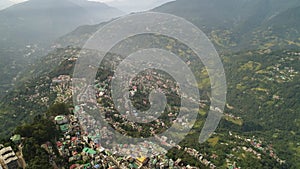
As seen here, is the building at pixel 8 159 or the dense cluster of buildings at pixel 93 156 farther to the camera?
the dense cluster of buildings at pixel 93 156

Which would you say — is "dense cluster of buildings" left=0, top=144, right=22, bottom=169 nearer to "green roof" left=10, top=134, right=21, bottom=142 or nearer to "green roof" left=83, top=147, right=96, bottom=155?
"green roof" left=10, top=134, right=21, bottom=142

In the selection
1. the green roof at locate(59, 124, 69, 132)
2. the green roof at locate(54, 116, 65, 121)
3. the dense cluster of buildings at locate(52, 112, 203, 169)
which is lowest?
Answer: the dense cluster of buildings at locate(52, 112, 203, 169)

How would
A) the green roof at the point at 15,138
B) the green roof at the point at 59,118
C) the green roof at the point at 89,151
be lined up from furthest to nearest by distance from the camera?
the green roof at the point at 59,118
the green roof at the point at 15,138
the green roof at the point at 89,151

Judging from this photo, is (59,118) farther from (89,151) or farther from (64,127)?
(89,151)

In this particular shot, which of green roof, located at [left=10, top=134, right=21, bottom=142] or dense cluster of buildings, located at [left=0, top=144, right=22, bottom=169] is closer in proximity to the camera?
dense cluster of buildings, located at [left=0, top=144, right=22, bottom=169]


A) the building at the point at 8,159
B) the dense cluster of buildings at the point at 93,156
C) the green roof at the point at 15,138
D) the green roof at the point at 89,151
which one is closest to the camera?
the building at the point at 8,159

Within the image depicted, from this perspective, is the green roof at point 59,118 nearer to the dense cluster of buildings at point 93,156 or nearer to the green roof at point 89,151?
the dense cluster of buildings at point 93,156

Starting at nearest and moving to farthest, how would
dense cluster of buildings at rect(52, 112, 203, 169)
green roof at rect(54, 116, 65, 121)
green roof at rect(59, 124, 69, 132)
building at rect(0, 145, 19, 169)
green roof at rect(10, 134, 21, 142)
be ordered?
building at rect(0, 145, 19, 169) → dense cluster of buildings at rect(52, 112, 203, 169) → green roof at rect(10, 134, 21, 142) → green roof at rect(59, 124, 69, 132) → green roof at rect(54, 116, 65, 121)

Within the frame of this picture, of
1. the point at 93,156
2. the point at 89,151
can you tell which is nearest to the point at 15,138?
the point at 89,151

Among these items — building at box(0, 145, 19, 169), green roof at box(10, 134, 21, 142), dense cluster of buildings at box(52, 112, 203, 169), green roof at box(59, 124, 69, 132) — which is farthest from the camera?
green roof at box(59, 124, 69, 132)

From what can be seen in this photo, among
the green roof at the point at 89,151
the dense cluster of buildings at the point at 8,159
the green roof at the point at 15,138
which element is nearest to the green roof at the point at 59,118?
the green roof at the point at 15,138

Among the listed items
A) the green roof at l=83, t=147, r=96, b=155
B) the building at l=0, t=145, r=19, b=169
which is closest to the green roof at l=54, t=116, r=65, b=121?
the green roof at l=83, t=147, r=96, b=155

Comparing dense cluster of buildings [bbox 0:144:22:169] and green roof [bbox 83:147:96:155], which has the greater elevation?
dense cluster of buildings [bbox 0:144:22:169]
